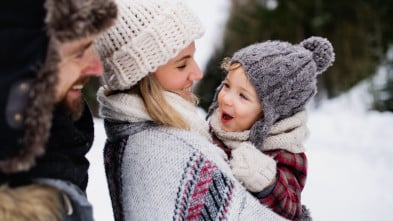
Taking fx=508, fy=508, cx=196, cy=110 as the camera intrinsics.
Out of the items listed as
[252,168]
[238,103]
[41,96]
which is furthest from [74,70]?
[238,103]

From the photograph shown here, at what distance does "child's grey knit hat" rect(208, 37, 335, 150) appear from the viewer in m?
2.04

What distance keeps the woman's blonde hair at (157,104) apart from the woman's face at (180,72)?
1.4 inches

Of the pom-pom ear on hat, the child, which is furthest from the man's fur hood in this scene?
the pom-pom ear on hat

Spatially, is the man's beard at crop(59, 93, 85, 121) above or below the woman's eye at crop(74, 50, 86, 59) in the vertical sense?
below

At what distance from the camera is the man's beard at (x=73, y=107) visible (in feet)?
4.54

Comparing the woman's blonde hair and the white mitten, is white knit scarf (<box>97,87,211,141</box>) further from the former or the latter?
the white mitten

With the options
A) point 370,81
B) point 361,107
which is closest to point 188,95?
point 370,81

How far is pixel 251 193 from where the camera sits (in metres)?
1.84

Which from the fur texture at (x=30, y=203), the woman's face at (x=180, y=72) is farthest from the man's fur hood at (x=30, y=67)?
the woman's face at (x=180, y=72)

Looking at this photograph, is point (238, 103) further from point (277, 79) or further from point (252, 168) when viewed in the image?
point (252, 168)

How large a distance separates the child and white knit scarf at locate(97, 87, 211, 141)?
0.78 ft

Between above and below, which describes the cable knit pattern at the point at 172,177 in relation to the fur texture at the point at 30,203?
below

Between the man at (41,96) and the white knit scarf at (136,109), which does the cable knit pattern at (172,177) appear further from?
the man at (41,96)

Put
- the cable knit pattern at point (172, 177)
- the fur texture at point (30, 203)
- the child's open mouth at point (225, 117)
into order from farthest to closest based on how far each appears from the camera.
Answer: the child's open mouth at point (225, 117) → the cable knit pattern at point (172, 177) → the fur texture at point (30, 203)
